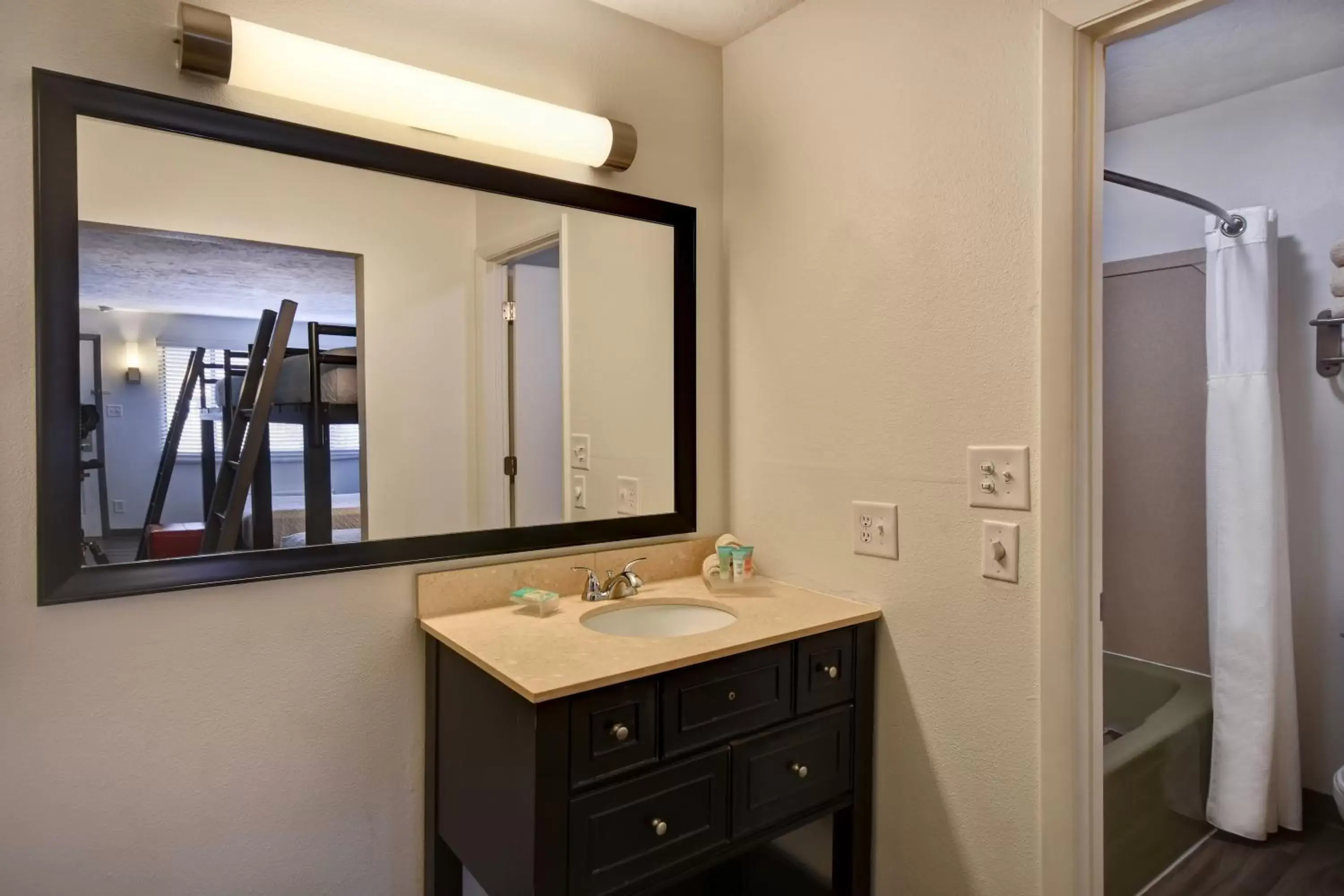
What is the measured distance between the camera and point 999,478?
1373 mm

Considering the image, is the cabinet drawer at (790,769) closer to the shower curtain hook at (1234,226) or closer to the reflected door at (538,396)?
the reflected door at (538,396)

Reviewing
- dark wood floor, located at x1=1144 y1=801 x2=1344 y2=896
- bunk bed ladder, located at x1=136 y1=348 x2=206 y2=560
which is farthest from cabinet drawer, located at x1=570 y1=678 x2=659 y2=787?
dark wood floor, located at x1=1144 y1=801 x2=1344 y2=896

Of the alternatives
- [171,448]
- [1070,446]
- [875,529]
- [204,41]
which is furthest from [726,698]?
[204,41]

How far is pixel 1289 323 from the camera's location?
2340 mm

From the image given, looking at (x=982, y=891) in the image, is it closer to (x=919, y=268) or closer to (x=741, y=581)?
(x=741, y=581)

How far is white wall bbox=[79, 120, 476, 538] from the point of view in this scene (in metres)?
1.22

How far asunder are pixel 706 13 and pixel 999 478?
4.20 feet

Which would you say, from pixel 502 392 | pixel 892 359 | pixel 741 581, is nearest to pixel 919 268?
pixel 892 359

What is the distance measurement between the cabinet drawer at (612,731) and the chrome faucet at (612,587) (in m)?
0.42

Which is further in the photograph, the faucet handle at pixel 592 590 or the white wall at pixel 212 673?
the faucet handle at pixel 592 590

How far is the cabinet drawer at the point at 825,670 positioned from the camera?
1474 millimetres

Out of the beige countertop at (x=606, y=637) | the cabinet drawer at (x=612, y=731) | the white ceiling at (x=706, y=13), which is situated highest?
the white ceiling at (x=706, y=13)

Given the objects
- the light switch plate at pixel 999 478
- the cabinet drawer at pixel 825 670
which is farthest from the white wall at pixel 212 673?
the light switch plate at pixel 999 478

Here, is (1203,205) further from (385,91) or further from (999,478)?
(385,91)
